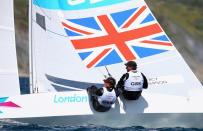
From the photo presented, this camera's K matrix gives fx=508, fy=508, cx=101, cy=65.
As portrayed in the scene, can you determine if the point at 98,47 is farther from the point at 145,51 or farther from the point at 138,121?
the point at 138,121

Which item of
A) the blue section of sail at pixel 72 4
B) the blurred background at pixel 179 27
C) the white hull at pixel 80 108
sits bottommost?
the white hull at pixel 80 108

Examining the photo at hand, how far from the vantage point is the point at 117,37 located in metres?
10.4

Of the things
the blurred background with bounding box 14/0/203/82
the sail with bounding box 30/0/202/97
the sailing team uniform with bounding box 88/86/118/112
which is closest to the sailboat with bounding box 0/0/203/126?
the sail with bounding box 30/0/202/97

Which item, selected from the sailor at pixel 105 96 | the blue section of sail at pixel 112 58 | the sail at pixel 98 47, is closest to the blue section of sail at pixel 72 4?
the sail at pixel 98 47

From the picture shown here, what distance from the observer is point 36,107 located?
9.43m

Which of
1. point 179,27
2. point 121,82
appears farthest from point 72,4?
point 179,27

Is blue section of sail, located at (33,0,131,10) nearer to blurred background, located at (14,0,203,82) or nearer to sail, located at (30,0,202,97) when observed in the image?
sail, located at (30,0,202,97)

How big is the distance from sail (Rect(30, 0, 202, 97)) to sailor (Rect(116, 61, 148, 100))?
0.56 metres

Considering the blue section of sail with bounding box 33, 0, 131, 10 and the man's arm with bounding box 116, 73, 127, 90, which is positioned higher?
the blue section of sail with bounding box 33, 0, 131, 10

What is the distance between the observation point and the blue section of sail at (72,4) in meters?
10.5

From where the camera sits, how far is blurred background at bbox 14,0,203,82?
4472 centimetres

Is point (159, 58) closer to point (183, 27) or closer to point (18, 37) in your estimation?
point (18, 37)

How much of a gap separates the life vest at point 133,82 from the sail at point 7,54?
214cm

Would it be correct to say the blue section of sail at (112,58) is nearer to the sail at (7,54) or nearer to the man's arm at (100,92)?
the man's arm at (100,92)
